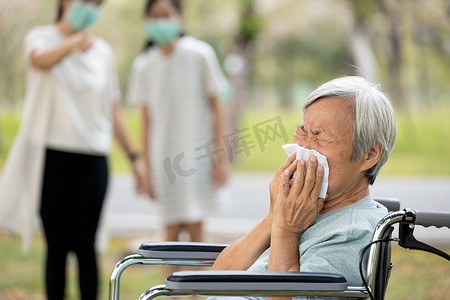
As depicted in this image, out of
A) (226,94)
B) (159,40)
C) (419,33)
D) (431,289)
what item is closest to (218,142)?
(226,94)

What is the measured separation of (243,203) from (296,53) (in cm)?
439

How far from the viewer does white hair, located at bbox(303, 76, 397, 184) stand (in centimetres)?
171

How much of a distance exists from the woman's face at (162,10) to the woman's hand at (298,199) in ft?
6.61

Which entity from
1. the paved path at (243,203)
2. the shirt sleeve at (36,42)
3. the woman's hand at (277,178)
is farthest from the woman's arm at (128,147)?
the woman's hand at (277,178)

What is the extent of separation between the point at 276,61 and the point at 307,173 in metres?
9.83

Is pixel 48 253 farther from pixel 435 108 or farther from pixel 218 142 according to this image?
pixel 435 108

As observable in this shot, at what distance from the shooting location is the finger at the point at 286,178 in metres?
1.69

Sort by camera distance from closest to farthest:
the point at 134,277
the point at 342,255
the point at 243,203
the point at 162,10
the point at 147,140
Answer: the point at 342,255, the point at 162,10, the point at 147,140, the point at 134,277, the point at 243,203

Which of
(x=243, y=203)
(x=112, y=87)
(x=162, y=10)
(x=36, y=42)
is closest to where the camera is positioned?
(x=36, y=42)

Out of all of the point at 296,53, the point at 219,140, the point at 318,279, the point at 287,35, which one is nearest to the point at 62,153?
the point at 219,140

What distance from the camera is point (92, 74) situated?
3.21 m

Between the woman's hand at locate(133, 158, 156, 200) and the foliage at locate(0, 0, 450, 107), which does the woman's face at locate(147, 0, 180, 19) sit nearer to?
the woman's hand at locate(133, 158, 156, 200)

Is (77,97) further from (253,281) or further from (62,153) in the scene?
(253,281)

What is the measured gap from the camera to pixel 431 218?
1.59 m
